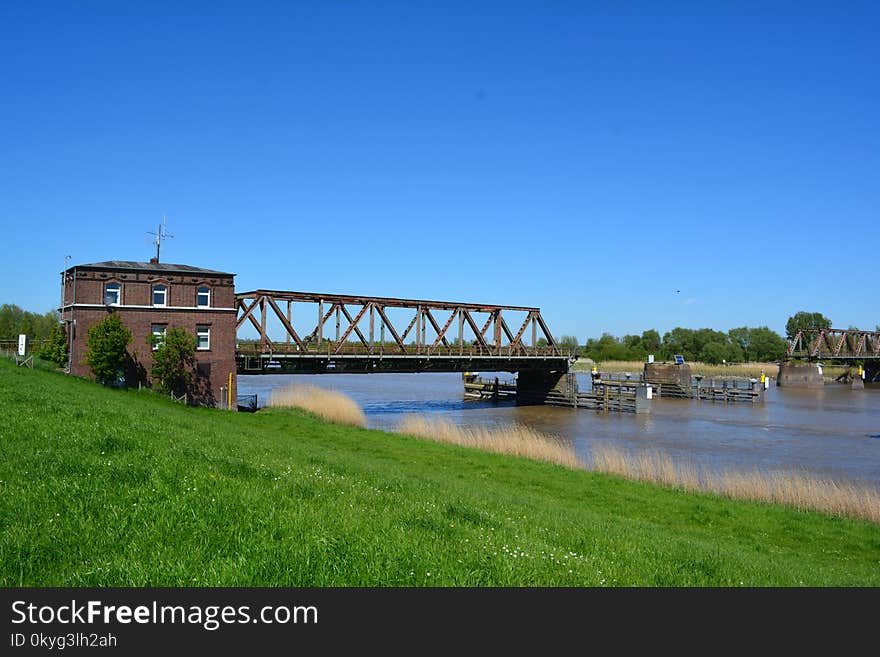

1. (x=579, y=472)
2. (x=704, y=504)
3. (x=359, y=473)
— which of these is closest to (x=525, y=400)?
(x=579, y=472)

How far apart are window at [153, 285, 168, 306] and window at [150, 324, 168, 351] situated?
1465 mm

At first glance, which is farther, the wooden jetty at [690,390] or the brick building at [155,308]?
the wooden jetty at [690,390]

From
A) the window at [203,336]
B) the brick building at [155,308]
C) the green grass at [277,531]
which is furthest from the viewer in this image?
the window at [203,336]

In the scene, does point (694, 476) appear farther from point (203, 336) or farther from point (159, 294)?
point (159, 294)

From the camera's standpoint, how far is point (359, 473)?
45.8ft

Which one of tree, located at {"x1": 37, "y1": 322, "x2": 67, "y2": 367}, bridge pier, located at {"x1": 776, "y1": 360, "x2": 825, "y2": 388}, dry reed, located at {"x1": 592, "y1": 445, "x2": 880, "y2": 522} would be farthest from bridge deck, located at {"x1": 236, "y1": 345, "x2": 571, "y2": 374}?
bridge pier, located at {"x1": 776, "y1": 360, "x2": 825, "y2": 388}

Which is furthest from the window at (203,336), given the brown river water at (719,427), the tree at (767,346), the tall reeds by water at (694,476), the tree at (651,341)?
the tree at (767,346)

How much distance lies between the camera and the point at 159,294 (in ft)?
143

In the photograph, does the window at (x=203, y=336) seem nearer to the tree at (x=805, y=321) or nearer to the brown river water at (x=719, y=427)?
the brown river water at (x=719, y=427)

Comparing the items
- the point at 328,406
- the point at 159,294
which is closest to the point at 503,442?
the point at 328,406

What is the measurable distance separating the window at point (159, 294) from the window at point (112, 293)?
2.06 metres

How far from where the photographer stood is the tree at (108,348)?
3934 centimetres

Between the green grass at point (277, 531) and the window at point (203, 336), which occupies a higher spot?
the window at point (203, 336)

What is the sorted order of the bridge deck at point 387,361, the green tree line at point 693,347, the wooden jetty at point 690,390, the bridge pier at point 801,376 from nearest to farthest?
the bridge deck at point 387,361, the wooden jetty at point 690,390, the bridge pier at point 801,376, the green tree line at point 693,347
